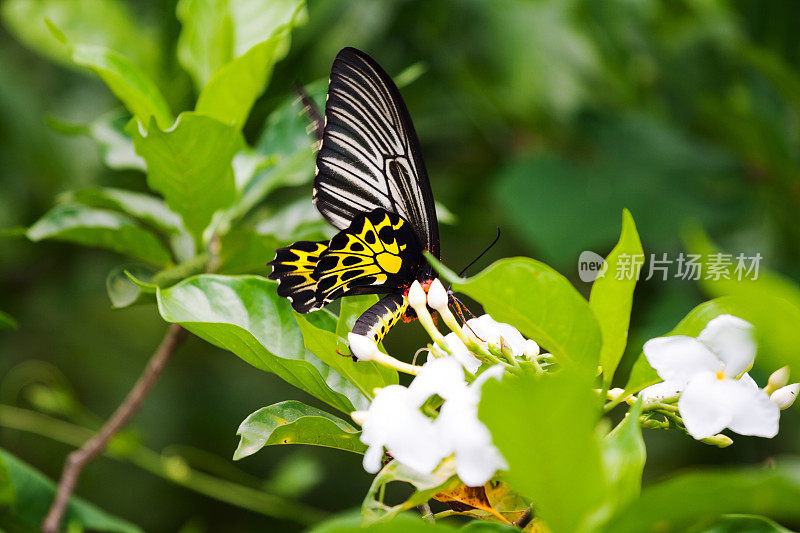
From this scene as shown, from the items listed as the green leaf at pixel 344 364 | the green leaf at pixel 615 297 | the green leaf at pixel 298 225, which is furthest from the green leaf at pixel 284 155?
the green leaf at pixel 615 297

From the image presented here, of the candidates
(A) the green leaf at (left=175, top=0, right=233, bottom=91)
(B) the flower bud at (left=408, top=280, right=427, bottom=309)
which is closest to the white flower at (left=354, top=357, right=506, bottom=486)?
(B) the flower bud at (left=408, top=280, right=427, bottom=309)

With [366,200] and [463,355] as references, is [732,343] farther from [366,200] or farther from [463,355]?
[366,200]

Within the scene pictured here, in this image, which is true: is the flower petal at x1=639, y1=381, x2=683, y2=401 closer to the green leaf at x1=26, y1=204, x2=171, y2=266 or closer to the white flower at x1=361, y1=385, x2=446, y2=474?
the white flower at x1=361, y1=385, x2=446, y2=474

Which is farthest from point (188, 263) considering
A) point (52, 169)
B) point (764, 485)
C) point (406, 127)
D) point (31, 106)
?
point (31, 106)

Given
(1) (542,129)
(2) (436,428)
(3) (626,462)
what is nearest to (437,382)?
(2) (436,428)

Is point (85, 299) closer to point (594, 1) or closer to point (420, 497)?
point (594, 1)

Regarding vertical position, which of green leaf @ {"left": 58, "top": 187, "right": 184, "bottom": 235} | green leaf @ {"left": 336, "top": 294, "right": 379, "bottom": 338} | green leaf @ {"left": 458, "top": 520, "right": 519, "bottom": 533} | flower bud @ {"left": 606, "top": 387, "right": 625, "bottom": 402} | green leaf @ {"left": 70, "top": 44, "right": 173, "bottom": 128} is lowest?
green leaf @ {"left": 458, "top": 520, "right": 519, "bottom": 533}
